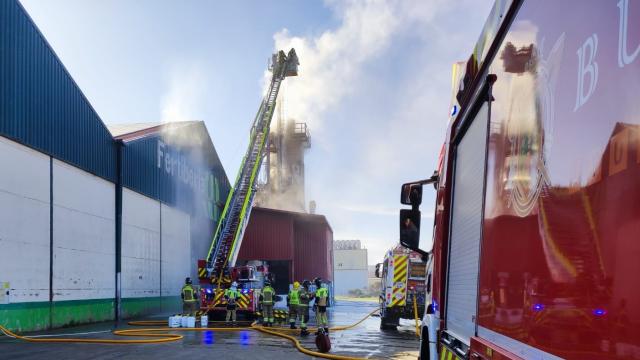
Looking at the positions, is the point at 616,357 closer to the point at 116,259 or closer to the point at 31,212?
the point at 31,212

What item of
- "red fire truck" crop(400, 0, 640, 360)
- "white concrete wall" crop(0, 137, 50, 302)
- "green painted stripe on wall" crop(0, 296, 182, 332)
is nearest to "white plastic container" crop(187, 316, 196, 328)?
"green painted stripe on wall" crop(0, 296, 182, 332)

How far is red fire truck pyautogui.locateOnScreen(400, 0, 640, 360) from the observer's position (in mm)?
1472

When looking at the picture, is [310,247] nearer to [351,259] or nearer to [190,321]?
[190,321]

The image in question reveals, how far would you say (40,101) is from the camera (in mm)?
16172

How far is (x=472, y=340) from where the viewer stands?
9.90 feet

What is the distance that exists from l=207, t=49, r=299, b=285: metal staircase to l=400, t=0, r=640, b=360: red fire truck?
67.2ft

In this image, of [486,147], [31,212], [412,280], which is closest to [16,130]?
[31,212]

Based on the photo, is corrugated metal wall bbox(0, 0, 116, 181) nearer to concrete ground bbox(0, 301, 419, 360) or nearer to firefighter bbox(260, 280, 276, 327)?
concrete ground bbox(0, 301, 419, 360)

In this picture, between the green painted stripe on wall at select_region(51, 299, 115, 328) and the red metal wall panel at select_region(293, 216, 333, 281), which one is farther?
the red metal wall panel at select_region(293, 216, 333, 281)

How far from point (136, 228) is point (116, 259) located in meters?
1.96

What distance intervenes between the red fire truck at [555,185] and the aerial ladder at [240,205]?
17.8 metres

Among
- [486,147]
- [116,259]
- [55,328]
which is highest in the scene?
[486,147]

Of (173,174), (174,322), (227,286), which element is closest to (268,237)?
(173,174)

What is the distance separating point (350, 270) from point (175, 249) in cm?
4882
